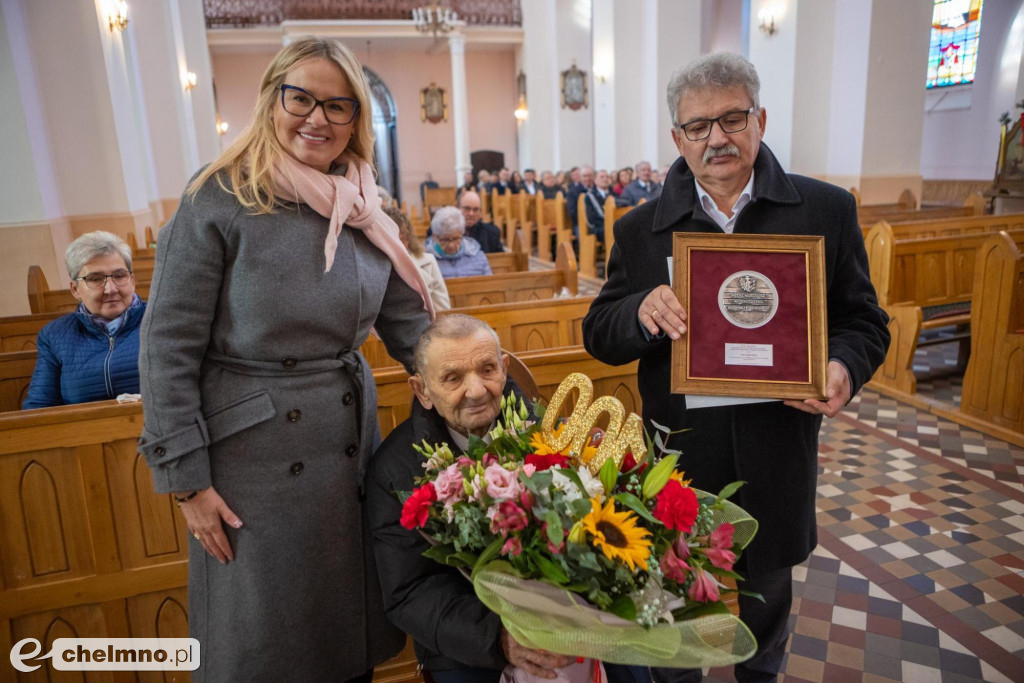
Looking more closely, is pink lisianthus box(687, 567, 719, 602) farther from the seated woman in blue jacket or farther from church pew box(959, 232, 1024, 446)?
church pew box(959, 232, 1024, 446)

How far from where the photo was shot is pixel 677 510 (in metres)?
1.08

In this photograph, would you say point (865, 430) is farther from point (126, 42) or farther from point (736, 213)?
point (126, 42)

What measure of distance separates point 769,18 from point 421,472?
1054cm

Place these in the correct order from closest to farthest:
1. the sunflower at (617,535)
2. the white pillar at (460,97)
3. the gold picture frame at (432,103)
Answer: the sunflower at (617,535) → the white pillar at (460,97) → the gold picture frame at (432,103)

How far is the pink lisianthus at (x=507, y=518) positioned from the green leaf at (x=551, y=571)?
60mm

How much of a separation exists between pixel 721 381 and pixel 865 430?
3.53m

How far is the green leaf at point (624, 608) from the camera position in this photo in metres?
1.05

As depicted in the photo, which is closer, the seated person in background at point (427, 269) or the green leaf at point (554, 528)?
the green leaf at point (554, 528)

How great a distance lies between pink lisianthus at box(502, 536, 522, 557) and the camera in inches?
43.6

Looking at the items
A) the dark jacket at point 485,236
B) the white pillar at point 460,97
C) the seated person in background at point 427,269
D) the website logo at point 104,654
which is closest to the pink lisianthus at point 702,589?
the website logo at point 104,654

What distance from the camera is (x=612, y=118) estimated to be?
13.1 meters

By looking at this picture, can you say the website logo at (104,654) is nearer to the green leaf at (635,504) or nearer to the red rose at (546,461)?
the red rose at (546,461)

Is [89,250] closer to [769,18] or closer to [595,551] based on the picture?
[595,551]

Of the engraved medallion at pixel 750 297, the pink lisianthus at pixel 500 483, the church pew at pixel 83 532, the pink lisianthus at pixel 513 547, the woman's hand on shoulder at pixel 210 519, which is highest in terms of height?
the engraved medallion at pixel 750 297
